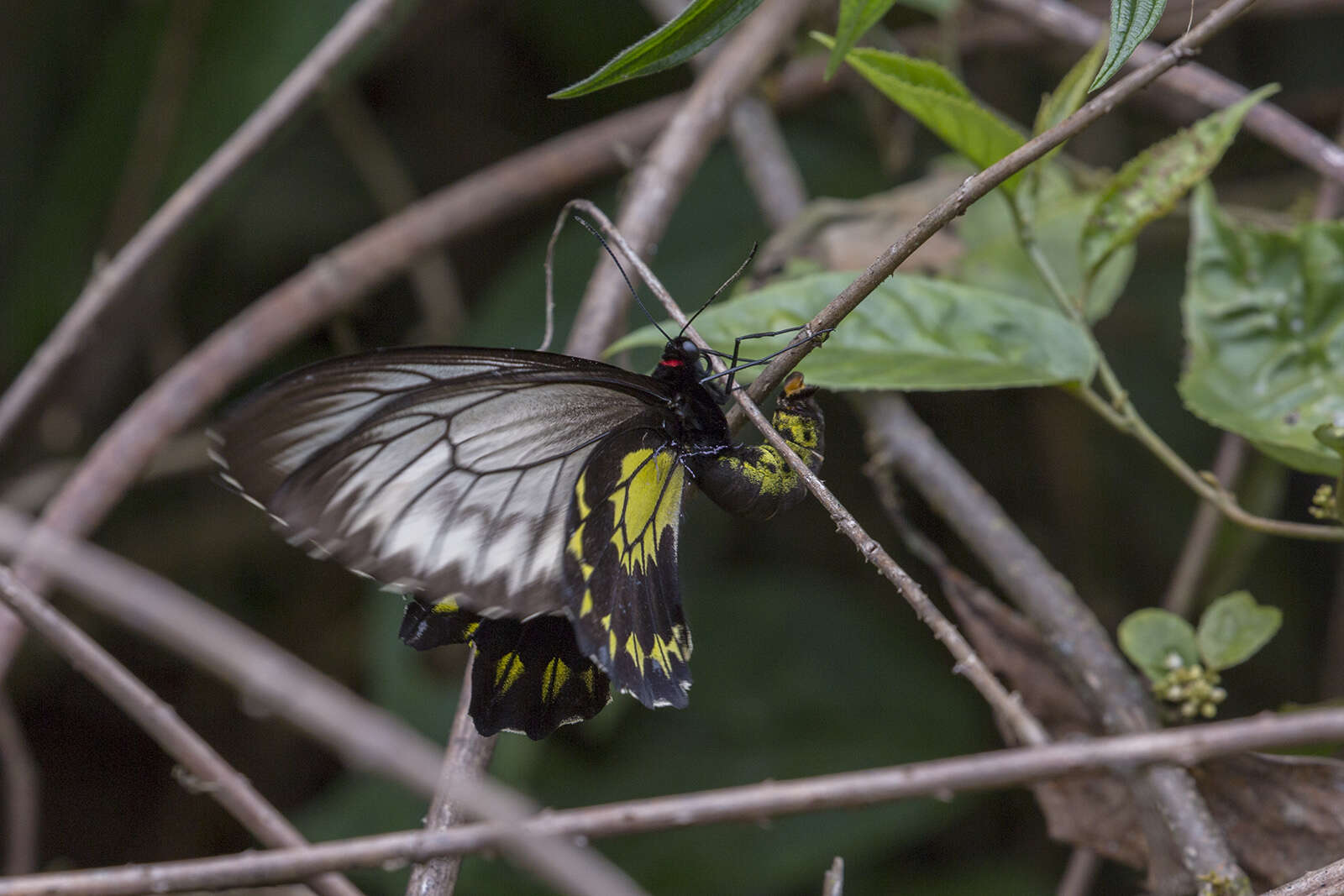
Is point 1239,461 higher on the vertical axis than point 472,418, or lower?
lower

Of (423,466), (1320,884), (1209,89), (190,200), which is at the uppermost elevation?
(190,200)

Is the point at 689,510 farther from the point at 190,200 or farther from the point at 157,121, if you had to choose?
the point at 157,121

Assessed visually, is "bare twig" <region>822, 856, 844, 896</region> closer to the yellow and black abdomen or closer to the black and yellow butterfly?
the black and yellow butterfly

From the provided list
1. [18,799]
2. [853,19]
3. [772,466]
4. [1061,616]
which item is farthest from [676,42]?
[18,799]

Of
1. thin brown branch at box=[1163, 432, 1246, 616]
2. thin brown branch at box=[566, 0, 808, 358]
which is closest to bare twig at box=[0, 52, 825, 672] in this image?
thin brown branch at box=[566, 0, 808, 358]

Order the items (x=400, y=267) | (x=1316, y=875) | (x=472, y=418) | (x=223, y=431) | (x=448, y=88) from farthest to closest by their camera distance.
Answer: (x=448, y=88) < (x=400, y=267) < (x=472, y=418) < (x=223, y=431) < (x=1316, y=875)

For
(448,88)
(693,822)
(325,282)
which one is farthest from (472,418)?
(448,88)

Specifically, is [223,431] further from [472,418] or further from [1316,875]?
[1316,875]
